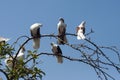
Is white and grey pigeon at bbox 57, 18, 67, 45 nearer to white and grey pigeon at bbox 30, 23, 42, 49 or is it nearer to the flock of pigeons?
the flock of pigeons

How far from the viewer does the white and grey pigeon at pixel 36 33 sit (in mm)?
7785

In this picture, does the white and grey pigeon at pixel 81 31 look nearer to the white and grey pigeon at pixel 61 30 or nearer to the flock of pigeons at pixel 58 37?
the flock of pigeons at pixel 58 37

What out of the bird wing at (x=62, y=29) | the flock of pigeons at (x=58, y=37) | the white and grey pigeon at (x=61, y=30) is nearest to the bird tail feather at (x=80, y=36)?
the flock of pigeons at (x=58, y=37)

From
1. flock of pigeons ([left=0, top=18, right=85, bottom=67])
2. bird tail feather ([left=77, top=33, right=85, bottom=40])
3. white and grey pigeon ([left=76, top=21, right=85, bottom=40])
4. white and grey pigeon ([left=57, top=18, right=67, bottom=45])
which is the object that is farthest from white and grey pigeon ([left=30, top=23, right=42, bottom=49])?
bird tail feather ([left=77, top=33, right=85, bottom=40])

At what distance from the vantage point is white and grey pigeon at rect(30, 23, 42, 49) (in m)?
7.78

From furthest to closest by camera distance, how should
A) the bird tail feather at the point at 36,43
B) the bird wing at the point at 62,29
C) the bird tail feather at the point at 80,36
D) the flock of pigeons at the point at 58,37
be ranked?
the bird wing at the point at 62,29
the bird tail feather at the point at 36,43
the flock of pigeons at the point at 58,37
the bird tail feather at the point at 80,36

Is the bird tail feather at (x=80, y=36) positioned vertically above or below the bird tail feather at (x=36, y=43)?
above

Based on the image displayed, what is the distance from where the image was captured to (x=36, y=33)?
8000 millimetres

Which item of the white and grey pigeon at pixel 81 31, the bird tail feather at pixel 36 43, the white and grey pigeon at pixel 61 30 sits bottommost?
the bird tail feather at pixel 36 43

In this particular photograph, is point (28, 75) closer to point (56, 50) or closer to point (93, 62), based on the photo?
point (93, 62)

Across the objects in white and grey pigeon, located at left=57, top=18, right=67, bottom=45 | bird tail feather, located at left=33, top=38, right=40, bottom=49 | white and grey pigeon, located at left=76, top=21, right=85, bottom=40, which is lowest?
bird tail feather, located at left=33, top=38, right=40, bottom=49

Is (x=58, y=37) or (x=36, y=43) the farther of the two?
(x=36, y=43)

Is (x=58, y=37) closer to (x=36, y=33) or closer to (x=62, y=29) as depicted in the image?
(x=36, y=33)

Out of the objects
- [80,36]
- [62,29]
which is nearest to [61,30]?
[62,29]
